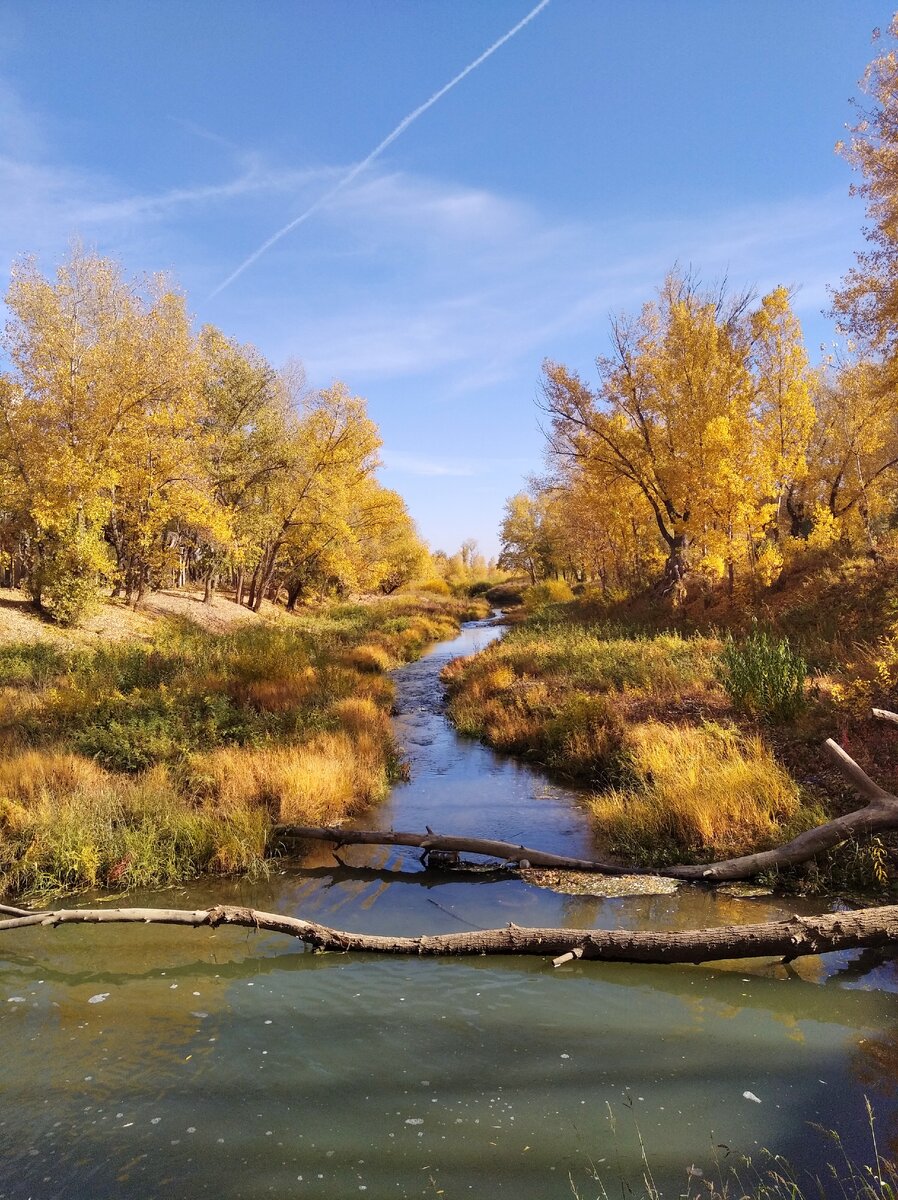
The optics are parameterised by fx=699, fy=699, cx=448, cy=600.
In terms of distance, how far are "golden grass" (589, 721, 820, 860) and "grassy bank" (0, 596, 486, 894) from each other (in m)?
4.01

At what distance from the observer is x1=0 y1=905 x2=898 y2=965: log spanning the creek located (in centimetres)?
548

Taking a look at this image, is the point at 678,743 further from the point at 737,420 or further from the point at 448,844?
the point at 737,420

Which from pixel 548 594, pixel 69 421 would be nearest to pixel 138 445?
pixel 69 421

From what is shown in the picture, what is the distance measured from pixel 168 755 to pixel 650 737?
25.0ft

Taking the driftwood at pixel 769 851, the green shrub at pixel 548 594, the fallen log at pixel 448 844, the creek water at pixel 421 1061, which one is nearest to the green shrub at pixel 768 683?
the driftwood at pixel 769 851

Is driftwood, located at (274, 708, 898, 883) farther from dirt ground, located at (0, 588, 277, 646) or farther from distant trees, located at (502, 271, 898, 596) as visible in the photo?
A: dirt ground, located at (0, 588, 277, 646)

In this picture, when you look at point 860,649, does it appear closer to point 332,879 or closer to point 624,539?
point 332,879

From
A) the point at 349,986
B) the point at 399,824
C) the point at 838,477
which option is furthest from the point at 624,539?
the point at 349,986

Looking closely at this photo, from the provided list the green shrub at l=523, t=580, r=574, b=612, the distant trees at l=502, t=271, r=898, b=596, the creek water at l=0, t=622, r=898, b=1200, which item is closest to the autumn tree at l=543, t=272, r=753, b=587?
the distant trees at l=502, t=271, r=898, b=596

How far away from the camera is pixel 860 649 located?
43.4 feet

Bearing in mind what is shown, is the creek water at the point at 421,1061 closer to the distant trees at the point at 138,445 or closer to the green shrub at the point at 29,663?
the green shrub at the point at 29,663

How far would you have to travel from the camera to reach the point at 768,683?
11.5 m

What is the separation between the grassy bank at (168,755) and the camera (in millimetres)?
8141

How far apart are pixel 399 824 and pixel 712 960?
506cm
